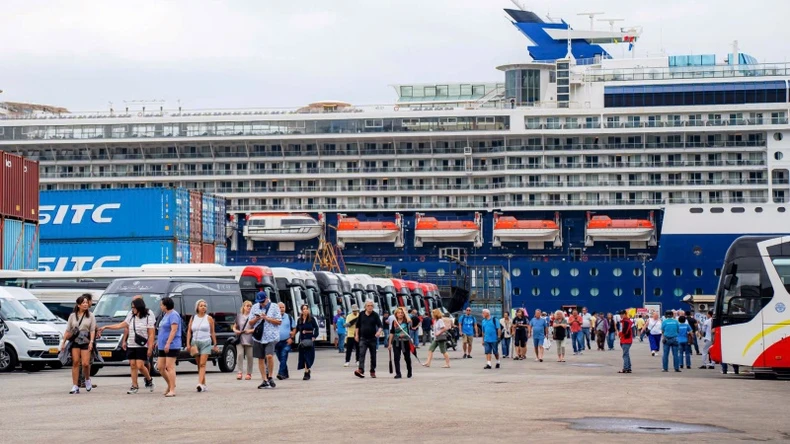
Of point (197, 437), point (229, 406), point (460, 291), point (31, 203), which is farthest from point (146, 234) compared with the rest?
point (197, 437)

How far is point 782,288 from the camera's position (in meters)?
23.9

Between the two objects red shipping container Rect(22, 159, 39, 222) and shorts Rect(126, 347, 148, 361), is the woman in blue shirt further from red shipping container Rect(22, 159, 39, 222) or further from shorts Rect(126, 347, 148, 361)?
red shipping container Rect(22, 159, 39, 222)

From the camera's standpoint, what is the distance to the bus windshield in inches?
909

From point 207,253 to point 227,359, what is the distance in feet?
92.3

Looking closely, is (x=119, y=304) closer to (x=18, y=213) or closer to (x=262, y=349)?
(x=262, y=349)

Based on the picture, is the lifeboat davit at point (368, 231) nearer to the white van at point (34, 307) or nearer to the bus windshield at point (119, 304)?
the white van at point (34, 307)

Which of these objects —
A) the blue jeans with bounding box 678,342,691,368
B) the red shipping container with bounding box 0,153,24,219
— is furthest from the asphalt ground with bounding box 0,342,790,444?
the red shipping container with bounding box 0,153,24,219

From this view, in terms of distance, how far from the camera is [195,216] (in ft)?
168

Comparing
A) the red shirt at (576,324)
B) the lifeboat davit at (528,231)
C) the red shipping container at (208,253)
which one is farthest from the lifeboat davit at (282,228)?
the red shirt at (576,324)

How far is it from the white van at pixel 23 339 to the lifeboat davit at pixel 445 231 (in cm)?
5239

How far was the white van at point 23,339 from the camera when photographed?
24547 millimetres

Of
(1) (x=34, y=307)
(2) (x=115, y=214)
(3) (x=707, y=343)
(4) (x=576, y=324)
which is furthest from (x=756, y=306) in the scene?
(2) (x=115, y=214)

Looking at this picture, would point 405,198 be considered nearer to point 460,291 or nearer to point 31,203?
point 460,291

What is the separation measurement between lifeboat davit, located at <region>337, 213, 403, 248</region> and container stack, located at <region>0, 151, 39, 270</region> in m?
36.0
